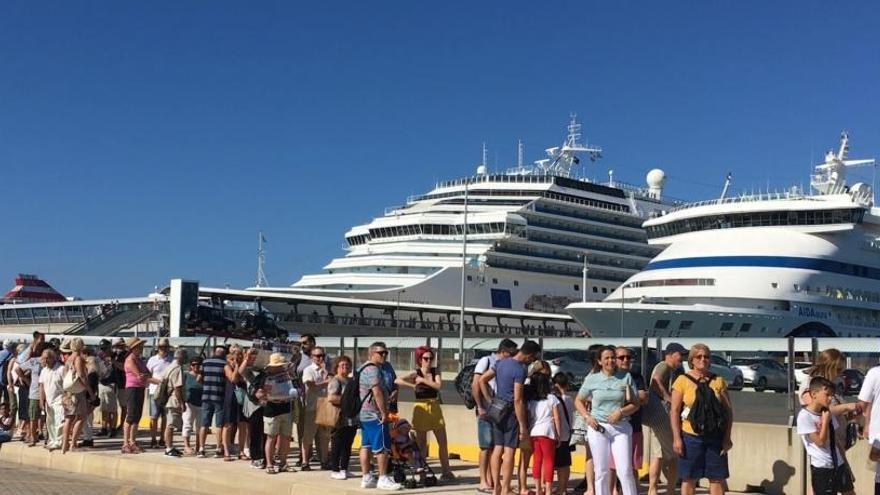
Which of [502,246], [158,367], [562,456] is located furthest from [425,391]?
[502,246]

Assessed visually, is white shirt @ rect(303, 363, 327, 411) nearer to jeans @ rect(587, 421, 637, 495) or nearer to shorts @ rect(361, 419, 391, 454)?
shorts @ rect(361, 419, 391, 454)

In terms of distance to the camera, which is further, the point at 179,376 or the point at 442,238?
the point at 442,238

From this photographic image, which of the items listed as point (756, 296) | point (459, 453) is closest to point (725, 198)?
point (756, 296)

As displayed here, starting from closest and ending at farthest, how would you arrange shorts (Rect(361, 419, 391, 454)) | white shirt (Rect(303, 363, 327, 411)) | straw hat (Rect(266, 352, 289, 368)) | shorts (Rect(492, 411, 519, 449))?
1. shorts (Rect(492, 411, 519, 449))
2. shorts (Rect(361, 419, 391, 454))
3. straw hat (Rect(266, 352, 289, 368))
4. white shirt (Rect(303, 363, 327, 411))

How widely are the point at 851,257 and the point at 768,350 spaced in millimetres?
39414

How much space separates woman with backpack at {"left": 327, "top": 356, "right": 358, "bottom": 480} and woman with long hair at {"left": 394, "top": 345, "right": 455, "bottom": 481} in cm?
60

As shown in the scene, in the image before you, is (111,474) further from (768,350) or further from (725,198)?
(725,198)

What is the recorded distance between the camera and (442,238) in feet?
244

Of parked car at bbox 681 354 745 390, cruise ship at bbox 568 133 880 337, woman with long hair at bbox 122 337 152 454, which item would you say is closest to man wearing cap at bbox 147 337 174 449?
woman with long hair at bbox 122 337 152 454

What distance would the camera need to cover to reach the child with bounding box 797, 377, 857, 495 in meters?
7.01

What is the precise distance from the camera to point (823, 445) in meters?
7.04

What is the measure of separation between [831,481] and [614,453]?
5.61 feet

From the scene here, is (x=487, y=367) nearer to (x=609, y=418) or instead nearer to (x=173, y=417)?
(x=609, y=418)

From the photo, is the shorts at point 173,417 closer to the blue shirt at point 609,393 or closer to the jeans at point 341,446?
the jeans at point 341,446
